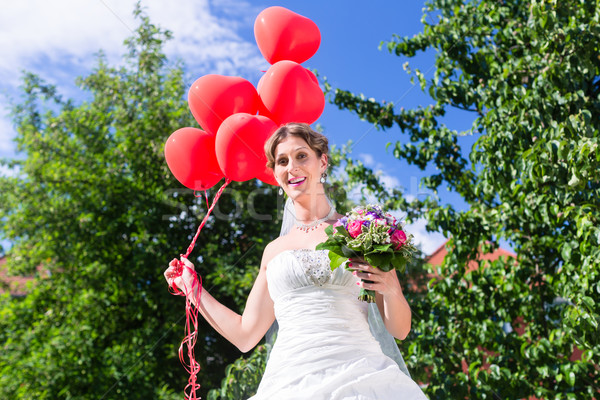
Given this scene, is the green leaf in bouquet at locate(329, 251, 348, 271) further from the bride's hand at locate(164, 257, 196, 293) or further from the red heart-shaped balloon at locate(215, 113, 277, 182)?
the red heart-shaped balloon at locate(215, 113, 277, 182)

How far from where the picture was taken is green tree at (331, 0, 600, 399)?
3539 millimetres

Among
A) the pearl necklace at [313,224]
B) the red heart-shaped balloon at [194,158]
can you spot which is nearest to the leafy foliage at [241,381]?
the red heart-shaped balloon at [194,158]

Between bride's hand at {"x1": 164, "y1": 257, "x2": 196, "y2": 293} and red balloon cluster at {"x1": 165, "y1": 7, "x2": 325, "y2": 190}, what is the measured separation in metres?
0.60

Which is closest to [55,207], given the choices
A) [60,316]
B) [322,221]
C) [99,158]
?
[99,158]

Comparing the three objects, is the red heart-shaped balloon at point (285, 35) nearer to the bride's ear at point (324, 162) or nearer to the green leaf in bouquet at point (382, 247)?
the bride's ear at point (324, 162)

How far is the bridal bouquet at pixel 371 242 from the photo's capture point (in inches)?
72.7

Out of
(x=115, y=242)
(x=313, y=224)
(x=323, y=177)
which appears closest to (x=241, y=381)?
(x=313, y=224)

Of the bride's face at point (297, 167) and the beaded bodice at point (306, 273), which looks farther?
the bride's face at point (297, 167)

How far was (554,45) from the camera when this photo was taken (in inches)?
162

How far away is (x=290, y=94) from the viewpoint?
8.93 feet

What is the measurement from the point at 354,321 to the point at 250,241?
24.3 feet

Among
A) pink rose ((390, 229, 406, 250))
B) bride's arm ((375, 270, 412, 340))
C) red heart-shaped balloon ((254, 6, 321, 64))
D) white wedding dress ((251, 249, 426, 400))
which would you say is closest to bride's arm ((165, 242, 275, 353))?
white wedding dress ((251, 249, 426, 400))

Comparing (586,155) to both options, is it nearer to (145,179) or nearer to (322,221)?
(322,221)

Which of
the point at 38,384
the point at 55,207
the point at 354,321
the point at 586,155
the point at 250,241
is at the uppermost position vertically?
the point at 55,207
